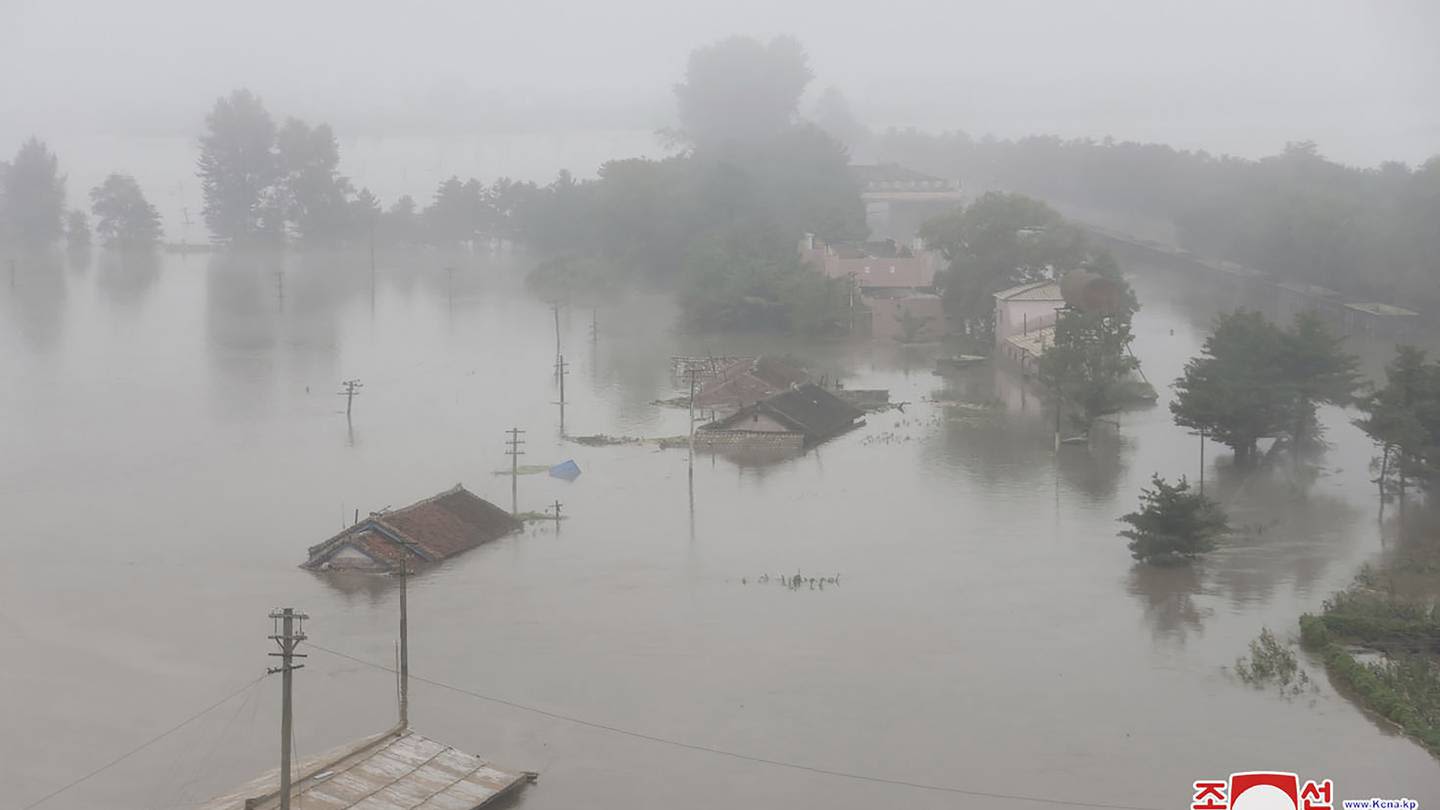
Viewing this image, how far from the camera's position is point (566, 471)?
12.6 metres

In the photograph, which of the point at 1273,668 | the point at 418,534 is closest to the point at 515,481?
the point at 418,534

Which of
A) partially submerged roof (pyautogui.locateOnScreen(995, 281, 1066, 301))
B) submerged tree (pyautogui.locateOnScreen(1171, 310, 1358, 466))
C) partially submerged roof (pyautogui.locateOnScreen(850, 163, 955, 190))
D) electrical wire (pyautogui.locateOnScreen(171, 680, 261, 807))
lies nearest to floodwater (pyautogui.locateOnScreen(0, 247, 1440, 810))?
electrical wire (pyautogui.locateOnScreen(171, 680, 261, 807))

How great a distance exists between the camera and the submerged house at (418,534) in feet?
32.4

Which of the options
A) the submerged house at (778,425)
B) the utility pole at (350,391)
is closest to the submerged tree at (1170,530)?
the submerged house at (778,425)

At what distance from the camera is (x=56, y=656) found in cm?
843

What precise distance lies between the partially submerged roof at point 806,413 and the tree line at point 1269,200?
9.80 m

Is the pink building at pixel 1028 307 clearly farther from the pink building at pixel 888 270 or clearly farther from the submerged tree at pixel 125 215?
the submerged tree at pixel 125 215

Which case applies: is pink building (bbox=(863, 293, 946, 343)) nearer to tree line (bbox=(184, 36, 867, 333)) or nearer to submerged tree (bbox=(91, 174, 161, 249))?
tree line (bbox=(184, 36, 867, 333))

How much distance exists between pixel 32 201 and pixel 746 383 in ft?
104

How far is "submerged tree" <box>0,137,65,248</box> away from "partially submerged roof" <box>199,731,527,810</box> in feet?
127

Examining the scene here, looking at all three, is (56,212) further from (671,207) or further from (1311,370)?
(1311,370)

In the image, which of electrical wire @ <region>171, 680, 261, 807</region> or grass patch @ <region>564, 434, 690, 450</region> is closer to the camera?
electrical wire @ <region>171, 680, 261, 807</region>

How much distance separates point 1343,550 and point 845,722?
14.7 ft

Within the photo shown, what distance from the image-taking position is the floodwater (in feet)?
23.1
